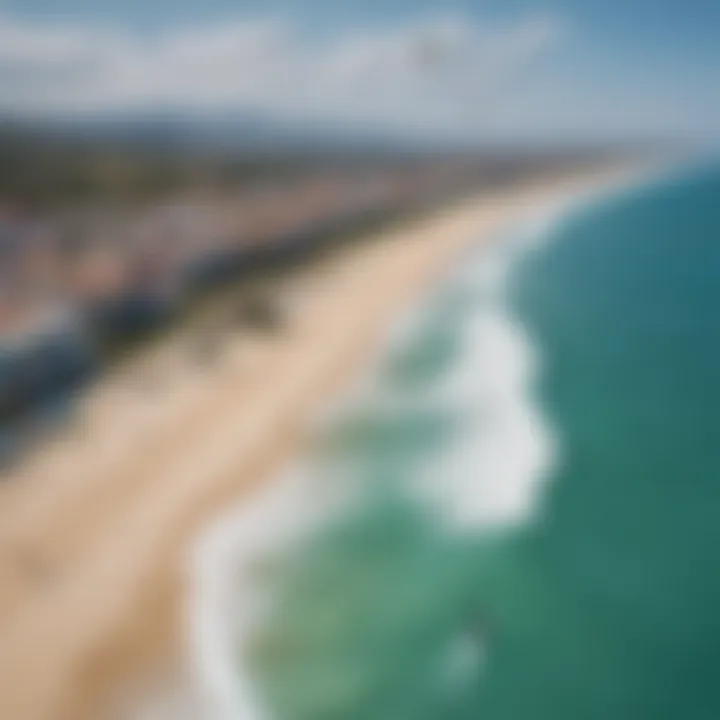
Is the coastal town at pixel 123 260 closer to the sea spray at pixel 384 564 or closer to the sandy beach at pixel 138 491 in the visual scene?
the sandy beach at pixel 138 491

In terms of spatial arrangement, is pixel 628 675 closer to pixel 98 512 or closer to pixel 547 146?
pixel 98 512

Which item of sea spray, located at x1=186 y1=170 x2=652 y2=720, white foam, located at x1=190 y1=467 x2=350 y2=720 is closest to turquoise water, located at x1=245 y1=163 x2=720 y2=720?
sea spray, located at x1=186 y1=170 x2=652 y2=720

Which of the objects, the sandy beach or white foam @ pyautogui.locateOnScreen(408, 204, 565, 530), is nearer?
the sandy beach

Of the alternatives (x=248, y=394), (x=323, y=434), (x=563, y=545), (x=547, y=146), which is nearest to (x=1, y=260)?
(x=248, y=394)

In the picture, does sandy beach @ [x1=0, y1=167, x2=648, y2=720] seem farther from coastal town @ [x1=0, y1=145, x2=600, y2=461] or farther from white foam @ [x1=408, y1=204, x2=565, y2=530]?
white foam @ [x1=408, y1=204, x2=565, y2=530]

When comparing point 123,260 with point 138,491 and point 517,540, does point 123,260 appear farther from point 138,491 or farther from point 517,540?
point 517,540

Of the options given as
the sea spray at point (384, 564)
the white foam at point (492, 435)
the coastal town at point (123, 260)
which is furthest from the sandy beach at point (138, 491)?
the white foam at point (492, 435)

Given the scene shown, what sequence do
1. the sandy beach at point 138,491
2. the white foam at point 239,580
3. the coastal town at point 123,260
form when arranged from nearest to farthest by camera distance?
the white foam at point 239,580, the sandy beach at point 138,491, the coastal town at point 123,260
